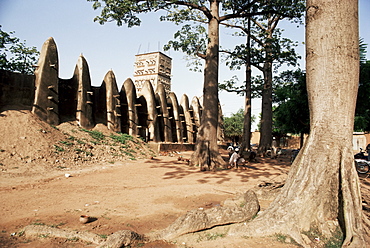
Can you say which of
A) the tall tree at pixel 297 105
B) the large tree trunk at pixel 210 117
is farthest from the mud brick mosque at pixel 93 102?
the tall tree at pixel 297 105

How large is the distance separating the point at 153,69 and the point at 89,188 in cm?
3382

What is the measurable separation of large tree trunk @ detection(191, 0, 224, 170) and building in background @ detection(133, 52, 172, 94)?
26996 mm

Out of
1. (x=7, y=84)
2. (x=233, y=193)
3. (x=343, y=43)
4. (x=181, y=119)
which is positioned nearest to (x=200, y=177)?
(x=233, y=193)

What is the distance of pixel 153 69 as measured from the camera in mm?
38469

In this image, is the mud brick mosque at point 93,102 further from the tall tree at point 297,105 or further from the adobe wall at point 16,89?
the tall tree at point 297,105

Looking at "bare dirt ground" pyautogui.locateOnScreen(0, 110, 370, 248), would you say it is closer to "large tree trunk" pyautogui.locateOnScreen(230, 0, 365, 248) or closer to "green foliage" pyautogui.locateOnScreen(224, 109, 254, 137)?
"large tree trunk" pyautogui.locateOnScreen(230, 0, 365, 248)

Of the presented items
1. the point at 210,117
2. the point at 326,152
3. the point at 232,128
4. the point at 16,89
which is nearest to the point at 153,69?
the point at 232,128

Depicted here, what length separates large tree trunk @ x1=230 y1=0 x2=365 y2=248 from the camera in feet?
10.8

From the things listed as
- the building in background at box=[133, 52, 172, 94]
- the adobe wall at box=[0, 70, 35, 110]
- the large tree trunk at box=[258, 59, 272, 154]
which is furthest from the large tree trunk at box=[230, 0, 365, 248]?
the building in background at box=[133, 52, 172, 94]

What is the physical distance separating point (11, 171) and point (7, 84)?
19.5 feet

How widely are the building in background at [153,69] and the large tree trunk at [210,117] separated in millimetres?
26996

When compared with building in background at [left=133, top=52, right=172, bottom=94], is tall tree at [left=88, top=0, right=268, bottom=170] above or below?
below

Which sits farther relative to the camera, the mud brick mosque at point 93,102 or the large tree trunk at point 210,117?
the mud brick mosque at point 93,102

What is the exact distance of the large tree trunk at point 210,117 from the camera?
1077cm
